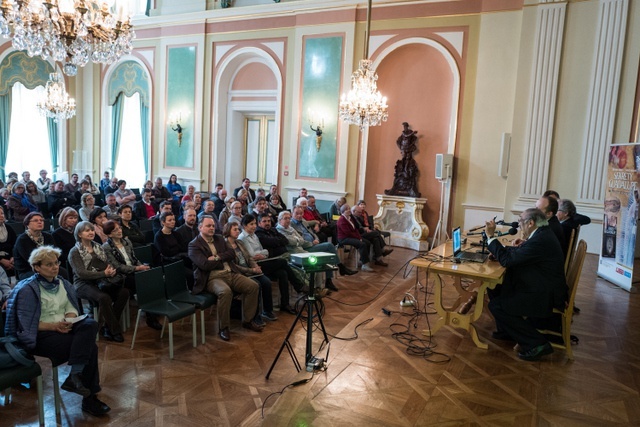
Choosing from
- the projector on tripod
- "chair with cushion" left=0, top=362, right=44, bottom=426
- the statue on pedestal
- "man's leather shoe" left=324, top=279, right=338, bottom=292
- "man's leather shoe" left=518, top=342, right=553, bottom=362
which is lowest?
"man's leather shoe" left=324, top=279, right=338, bottom=292

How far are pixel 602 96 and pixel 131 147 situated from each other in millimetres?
10833

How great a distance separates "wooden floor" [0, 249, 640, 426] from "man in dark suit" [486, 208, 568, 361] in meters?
0.20

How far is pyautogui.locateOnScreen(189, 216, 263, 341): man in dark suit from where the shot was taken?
4.36m

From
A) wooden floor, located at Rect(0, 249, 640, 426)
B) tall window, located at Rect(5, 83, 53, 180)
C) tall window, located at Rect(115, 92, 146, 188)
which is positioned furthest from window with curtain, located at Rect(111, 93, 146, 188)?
wooden floor, located at Rect(0, 249, 640, 426)

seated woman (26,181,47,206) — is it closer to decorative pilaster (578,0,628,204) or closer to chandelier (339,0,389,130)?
chandelier (339,0,389,130)

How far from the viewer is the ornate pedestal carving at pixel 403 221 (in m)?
9.00

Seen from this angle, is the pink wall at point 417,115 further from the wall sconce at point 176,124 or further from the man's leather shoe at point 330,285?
the wall sconce at point 176,124

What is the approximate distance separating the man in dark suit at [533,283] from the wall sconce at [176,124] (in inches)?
369

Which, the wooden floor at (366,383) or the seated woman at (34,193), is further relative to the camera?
the seated woman at (34,193)

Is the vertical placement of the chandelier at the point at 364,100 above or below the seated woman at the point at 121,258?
above

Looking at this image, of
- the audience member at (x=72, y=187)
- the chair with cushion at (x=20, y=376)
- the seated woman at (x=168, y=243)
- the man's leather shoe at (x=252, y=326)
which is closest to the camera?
the chair with cushion at (x=20, y=376)

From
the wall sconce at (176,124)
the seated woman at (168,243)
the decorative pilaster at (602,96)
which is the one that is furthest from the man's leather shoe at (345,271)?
the wall sconce at (176,124)

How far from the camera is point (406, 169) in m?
9.50

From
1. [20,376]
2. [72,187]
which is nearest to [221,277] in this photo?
[20,376]
